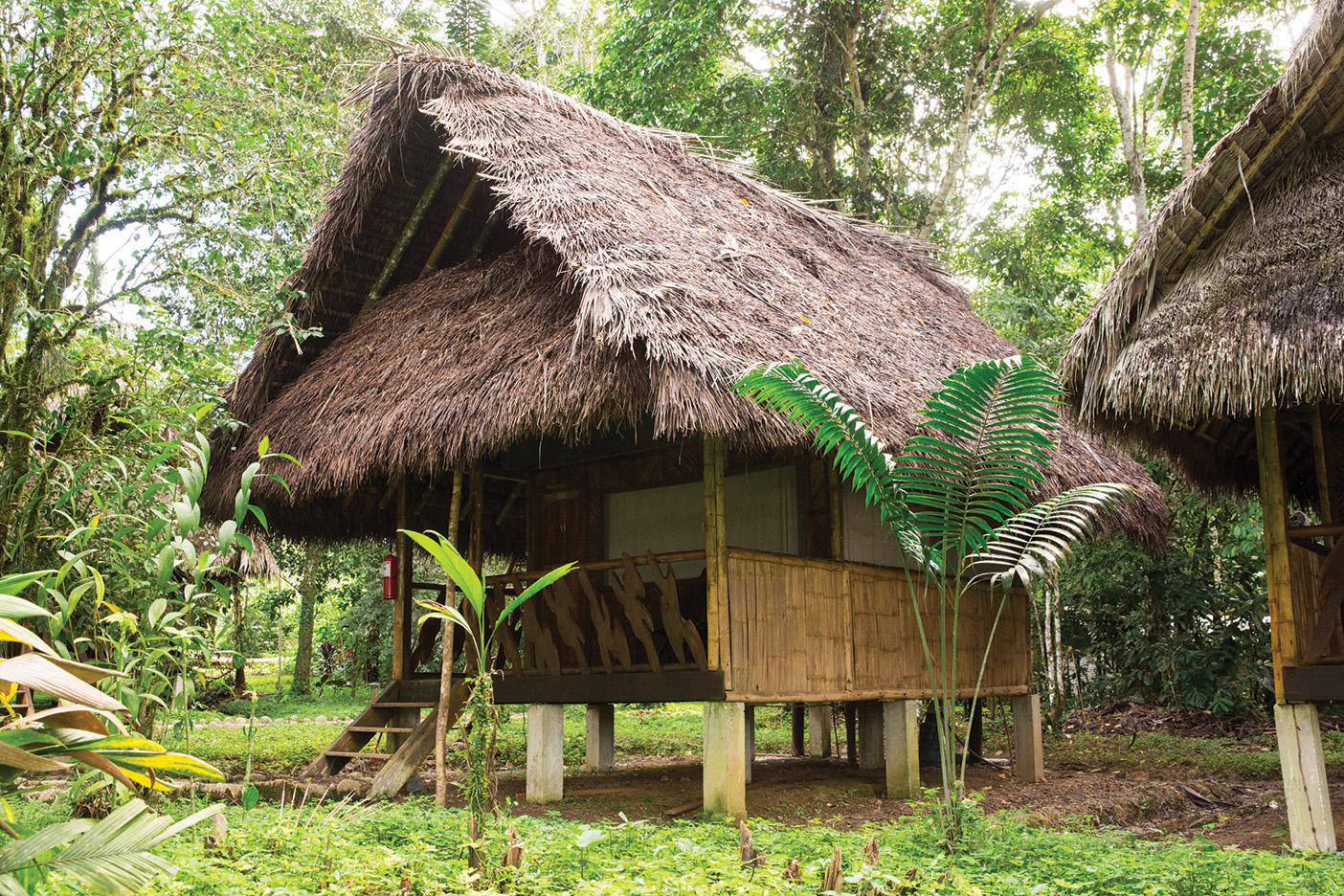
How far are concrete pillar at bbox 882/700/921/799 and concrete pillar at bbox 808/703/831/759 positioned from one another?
11.1ft

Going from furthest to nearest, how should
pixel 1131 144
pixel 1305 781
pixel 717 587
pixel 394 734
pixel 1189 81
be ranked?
1. pixel 1131 144
2. pixel 1189 81
3. pixel 394 734
4. pixel 717 587
5. pixel 1305 781

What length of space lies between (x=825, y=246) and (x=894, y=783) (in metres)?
4.19

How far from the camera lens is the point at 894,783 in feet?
22.4

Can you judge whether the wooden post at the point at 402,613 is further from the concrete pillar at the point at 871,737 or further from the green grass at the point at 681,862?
the concrete pillar at the point at 871,737

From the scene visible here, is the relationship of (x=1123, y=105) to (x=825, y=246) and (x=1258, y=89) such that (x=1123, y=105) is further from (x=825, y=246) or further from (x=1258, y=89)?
(x=825, y=246)

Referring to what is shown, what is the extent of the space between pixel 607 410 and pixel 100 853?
Result: 3.81 meters

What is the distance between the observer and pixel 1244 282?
17.2ft

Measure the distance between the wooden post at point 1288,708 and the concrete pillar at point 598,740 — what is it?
16.5ft

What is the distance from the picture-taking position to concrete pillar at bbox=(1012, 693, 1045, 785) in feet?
26.6

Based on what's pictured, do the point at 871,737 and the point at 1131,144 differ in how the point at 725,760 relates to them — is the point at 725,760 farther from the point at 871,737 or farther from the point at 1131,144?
the point at 1131,144

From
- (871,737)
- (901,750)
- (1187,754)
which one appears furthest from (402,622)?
(1187,754)

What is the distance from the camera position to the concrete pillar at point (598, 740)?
28.8ft

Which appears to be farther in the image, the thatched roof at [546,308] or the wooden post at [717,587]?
the wooden post at [717,587]

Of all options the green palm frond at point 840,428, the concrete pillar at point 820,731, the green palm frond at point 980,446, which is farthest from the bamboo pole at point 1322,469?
the concrete pillar at point 820,731
